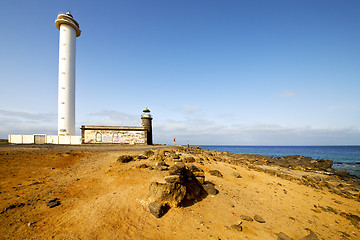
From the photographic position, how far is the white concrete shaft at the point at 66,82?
26.0 metres

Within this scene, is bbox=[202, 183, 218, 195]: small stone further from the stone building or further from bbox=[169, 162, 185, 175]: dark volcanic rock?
the stone building

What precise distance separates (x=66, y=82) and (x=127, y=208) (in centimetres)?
2763

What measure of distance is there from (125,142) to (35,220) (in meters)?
25.0

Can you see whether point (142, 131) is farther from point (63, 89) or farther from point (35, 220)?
point (35, 220)

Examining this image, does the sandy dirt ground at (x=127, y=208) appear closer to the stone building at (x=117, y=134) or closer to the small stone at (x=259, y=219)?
the small stone at (x=259, y=219)

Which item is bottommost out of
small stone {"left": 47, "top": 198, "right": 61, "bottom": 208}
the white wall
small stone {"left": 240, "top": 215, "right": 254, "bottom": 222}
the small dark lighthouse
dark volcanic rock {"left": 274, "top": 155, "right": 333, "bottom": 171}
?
dark volcanic rock {"left": 274, "top": 155, "right": 333, "bottom": 171}

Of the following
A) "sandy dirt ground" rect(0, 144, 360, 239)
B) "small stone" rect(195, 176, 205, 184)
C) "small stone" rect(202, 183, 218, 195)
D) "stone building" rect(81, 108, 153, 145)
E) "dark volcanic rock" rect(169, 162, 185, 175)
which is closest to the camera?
"sandy dirt ground" rect(0, 144, 360, 239)

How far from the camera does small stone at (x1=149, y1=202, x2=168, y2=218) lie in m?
6.07

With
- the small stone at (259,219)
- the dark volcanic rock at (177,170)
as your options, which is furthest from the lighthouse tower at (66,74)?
the small stone at (259,219)

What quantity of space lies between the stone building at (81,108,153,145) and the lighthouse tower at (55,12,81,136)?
90.0 inches

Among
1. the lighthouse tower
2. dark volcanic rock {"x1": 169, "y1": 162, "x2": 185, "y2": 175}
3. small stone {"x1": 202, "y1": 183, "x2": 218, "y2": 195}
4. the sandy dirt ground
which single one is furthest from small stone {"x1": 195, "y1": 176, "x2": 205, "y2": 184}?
the lighthouse tower

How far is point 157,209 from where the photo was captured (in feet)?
20.0

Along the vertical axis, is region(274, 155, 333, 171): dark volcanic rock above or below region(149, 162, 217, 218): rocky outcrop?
below

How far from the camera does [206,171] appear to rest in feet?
37.8
